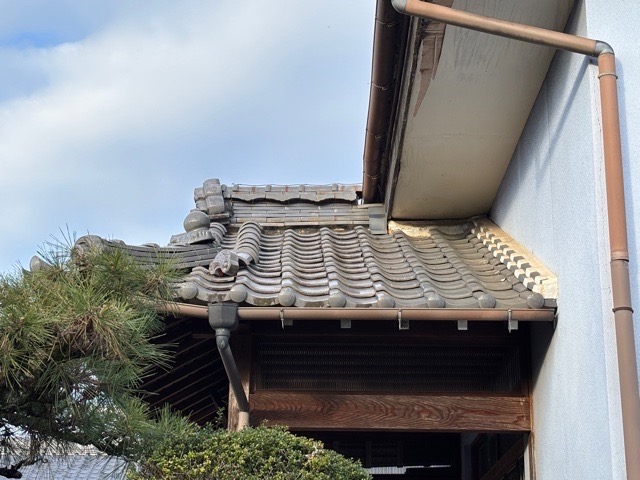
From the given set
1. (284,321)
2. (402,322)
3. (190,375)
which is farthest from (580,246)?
(190,375)

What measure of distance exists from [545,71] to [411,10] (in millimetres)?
1452

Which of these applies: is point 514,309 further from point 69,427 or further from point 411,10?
point 69,427

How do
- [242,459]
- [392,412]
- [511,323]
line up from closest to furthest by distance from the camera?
[242,459] → [511,323] → [392,412]

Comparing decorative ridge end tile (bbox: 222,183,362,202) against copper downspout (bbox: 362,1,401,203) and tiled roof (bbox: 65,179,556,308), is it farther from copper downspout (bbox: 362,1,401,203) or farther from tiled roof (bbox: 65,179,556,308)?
copper downspout (bbox: 362,1,401,203)

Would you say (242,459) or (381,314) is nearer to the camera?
(242,459)

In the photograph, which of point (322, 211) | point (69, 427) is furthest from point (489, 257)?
point (69, 427)

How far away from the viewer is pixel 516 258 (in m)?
7.24

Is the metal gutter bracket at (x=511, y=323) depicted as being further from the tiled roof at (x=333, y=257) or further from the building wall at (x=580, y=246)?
the building wall at (x=580, y=246)

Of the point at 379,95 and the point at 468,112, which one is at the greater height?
the point at 379,95

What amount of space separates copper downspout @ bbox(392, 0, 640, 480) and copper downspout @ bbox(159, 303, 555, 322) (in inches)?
43.1

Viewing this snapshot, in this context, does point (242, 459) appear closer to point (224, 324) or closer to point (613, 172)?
point (224, 324)

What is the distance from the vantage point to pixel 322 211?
9.33m

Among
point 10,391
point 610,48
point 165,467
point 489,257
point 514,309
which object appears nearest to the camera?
point 10,391

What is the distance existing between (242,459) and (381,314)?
64.2 inches
